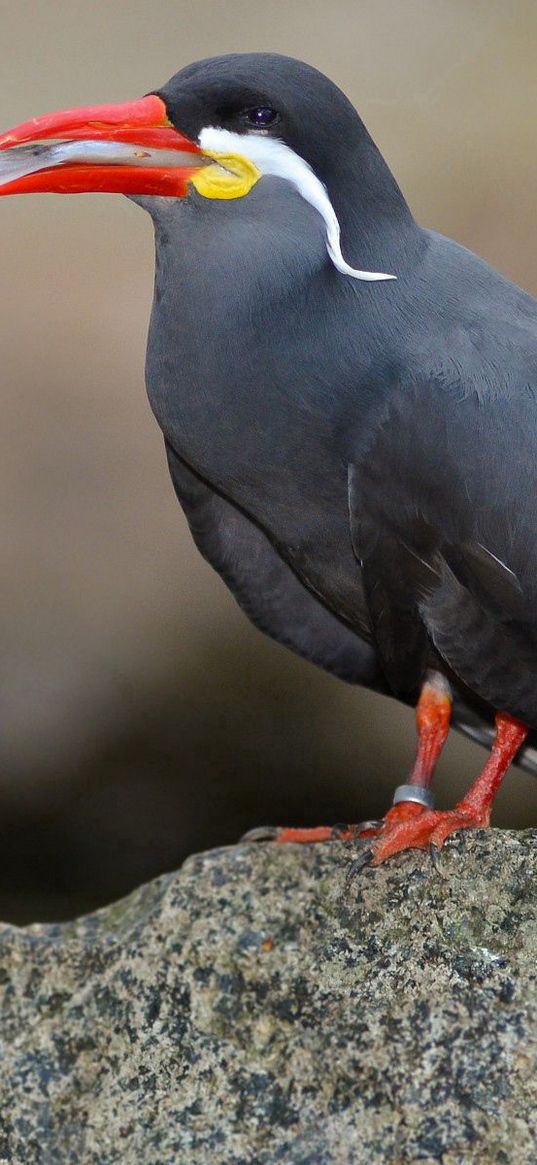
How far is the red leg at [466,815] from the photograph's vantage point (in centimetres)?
356

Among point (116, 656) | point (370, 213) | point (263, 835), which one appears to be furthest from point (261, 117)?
point (116, 656)

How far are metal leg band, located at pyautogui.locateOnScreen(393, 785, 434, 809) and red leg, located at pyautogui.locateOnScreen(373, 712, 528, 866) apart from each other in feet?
0.43

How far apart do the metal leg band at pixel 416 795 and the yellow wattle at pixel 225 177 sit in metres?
1.62

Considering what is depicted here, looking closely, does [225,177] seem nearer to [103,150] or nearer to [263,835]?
[103,150]

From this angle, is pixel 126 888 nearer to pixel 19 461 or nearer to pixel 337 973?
pixel 19 461

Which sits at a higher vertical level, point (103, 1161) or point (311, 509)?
point (311, 509)

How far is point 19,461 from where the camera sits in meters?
6.65

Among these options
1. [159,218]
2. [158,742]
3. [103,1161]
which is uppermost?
[159,218]

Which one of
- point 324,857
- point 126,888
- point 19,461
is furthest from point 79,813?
point 324,857

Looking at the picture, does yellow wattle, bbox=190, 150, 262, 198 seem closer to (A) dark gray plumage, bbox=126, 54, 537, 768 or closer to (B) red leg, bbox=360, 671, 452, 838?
(A) dark gray plumage, bbox=126, 54, 537, 768

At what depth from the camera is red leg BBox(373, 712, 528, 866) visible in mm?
3559

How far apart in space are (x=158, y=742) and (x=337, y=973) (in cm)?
273

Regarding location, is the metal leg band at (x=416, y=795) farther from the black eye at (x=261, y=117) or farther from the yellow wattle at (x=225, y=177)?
the black eye at (x=261, y=117)

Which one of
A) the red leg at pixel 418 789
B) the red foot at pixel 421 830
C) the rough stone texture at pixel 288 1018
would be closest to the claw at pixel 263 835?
the red leg at pixel 418 789
